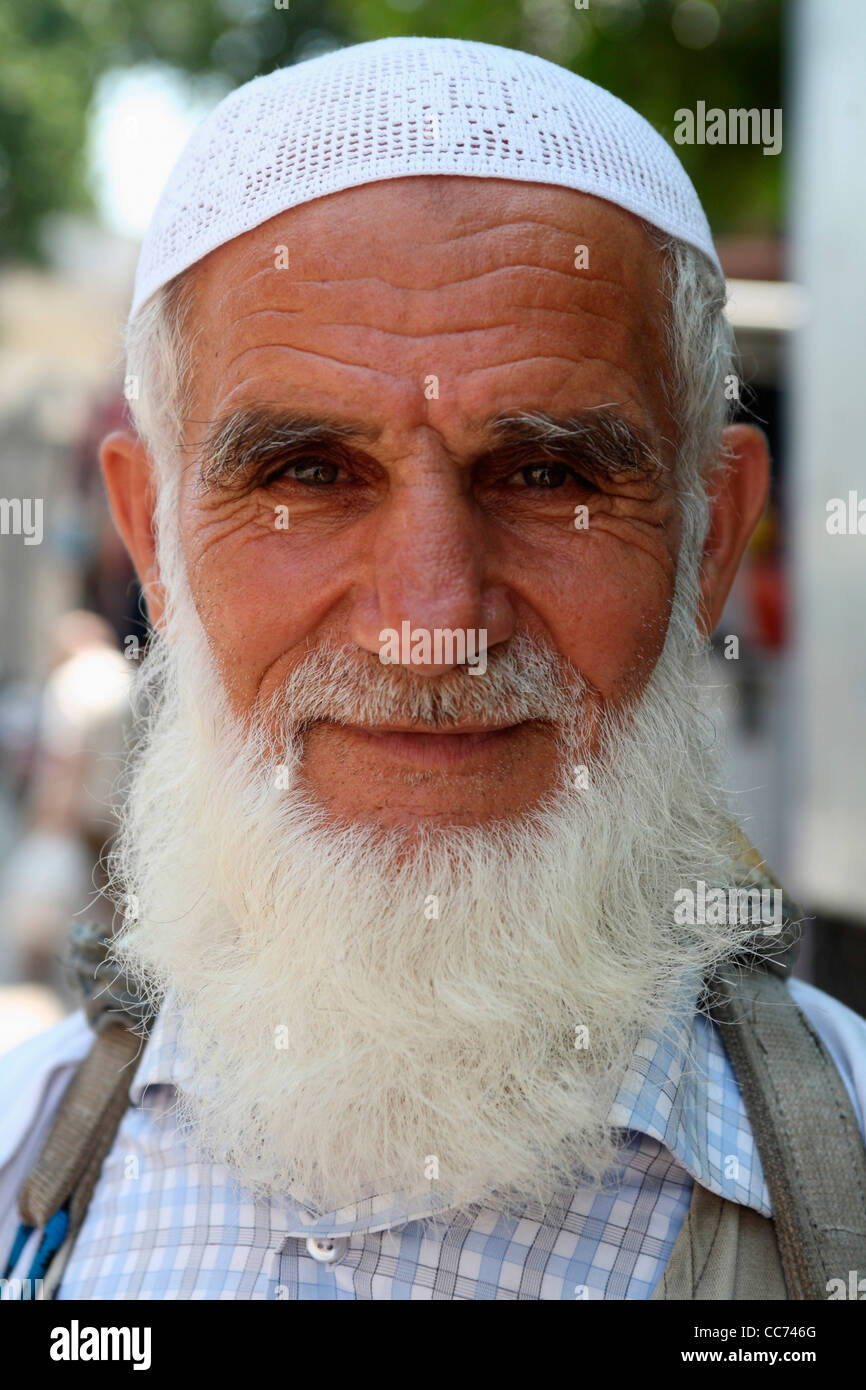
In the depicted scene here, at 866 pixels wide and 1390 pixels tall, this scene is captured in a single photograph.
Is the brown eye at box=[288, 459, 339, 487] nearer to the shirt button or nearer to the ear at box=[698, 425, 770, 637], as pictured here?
the ear at box=[698, 425, 770, 637]

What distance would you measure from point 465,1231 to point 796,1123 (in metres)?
0.48

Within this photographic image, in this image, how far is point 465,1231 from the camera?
1682 millimetres

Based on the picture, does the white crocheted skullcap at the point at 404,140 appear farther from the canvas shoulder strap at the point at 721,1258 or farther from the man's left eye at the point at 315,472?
the canvas shoulder strap at the point at 721,1258

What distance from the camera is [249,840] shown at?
1.85m

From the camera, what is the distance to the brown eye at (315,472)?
1761 mm

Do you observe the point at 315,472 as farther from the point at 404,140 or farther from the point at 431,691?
the point at 404,140

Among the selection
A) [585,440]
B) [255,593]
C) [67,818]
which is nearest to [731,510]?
[585,440]

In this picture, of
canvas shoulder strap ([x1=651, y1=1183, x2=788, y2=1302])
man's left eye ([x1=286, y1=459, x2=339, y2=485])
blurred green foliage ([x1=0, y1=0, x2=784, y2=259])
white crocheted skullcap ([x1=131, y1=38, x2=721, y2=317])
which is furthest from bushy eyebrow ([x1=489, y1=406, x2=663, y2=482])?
blurred green foliage ([x1=0, y1=0, x2=784, y2=259])

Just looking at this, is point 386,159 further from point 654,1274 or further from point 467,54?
point 654,1274

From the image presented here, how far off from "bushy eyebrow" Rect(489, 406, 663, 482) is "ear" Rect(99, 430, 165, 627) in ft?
2.40

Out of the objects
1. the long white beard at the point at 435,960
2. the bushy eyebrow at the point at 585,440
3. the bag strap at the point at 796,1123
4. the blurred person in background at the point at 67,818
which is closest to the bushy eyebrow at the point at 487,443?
the bushy eyebrow at the point at 585,440

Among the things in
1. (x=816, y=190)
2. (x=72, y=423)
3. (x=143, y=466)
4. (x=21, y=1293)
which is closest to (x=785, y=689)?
(x=816, y=190)

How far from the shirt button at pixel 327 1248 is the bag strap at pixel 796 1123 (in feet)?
1.92

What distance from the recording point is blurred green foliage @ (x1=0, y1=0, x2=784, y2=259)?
600 centimetres
